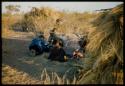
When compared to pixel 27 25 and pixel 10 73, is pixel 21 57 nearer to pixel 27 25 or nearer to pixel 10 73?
pixel 10 73

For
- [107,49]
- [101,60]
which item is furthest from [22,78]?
[107,49]

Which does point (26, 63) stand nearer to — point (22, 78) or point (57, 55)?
point (57, 55)

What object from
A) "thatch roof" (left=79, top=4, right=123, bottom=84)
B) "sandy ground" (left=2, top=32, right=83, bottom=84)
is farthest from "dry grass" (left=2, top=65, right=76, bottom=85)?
"thatch roof" (left=79, top=4, right=123, bottom=84)

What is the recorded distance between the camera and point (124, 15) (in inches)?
361

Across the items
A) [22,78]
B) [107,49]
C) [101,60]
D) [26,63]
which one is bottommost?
[26,63]

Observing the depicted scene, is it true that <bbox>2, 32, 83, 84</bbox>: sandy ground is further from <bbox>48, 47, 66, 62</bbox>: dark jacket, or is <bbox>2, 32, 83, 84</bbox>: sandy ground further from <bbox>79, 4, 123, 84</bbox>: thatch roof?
<bbox>79, 4, 123, 84</bbox>: thatch roof

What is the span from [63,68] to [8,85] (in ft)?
8.89

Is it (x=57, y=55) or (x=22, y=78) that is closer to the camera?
(x=22, y=78)

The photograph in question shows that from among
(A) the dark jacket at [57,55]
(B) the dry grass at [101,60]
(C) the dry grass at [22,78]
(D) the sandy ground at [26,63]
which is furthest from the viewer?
(A) the dark jacket at [57,55]

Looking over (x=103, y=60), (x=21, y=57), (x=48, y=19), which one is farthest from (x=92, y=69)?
(x=48, y=19)

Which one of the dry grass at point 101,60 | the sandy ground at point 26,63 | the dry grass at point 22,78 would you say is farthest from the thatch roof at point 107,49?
the sandy ground at point 26,63

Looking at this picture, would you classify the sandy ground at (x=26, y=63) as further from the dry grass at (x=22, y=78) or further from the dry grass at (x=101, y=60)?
the dry grass at (x=101, y=60)

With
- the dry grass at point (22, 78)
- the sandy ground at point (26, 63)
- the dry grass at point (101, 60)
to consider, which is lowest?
the sandy ground at point (26, 63)

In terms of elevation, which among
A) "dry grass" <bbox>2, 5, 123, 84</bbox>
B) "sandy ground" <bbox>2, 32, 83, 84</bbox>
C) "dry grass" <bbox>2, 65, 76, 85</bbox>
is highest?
"dry grass" <bbox>2, 5, 123, 84</bbox>
